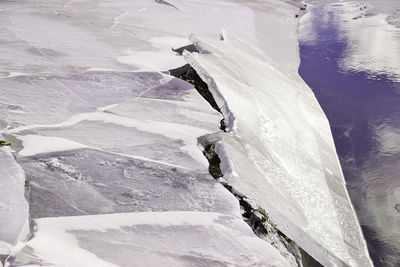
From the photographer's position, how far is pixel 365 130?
3576 millimetres

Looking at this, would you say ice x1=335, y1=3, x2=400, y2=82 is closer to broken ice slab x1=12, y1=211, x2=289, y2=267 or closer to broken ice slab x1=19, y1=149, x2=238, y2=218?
broken ice slab x1=19, y1=149, x2=238, y2=218

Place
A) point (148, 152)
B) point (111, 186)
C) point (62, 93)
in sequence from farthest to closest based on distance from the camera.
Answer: point (62, 93) < point (148, 152) < point (111, 186)

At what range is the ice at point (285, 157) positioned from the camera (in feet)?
7.22

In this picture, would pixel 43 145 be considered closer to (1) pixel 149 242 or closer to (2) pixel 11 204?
(2) pixel 11 204

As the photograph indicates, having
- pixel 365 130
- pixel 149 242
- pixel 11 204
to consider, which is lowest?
pixel 365 130

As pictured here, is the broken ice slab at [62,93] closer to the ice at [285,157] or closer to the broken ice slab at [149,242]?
the ice at [285,157]

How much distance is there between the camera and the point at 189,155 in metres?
2.23

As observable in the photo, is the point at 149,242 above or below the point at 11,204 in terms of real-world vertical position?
below

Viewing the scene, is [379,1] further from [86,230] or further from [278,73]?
[86,230]

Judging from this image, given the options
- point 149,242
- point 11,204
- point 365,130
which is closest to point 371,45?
point 365,130

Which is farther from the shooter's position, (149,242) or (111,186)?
(111,186)

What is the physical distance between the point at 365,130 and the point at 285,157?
1.13 m

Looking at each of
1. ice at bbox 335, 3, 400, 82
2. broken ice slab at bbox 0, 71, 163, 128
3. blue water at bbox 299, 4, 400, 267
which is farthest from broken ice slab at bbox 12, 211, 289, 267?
ice at bbox 335, 3, 400, 82

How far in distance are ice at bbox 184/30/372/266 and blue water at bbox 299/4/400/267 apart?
10cm
